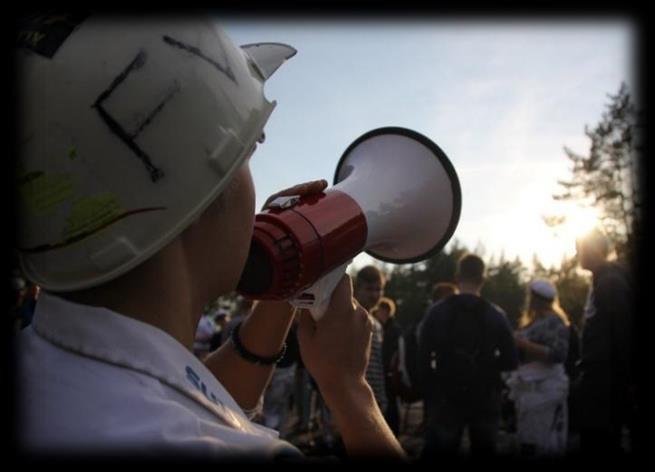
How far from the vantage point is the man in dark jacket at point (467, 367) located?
16.9 ft

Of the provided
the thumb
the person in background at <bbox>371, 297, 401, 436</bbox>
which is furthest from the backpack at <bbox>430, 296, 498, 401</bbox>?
the thumb

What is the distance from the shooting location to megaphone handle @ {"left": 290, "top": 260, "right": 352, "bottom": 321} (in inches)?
67.9

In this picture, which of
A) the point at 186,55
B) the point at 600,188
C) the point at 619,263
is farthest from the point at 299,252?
the point at 600,188

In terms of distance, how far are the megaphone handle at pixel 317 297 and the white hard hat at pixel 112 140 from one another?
0.57 meters

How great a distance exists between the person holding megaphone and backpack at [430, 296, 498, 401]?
12.5 feet

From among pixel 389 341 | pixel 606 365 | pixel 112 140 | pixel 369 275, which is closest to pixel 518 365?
pixel 606 365

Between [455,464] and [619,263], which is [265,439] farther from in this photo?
[619,263]

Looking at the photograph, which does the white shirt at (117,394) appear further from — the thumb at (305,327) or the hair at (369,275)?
the hair at (369,275)

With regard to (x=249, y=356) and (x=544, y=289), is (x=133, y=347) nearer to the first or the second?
(x=249, y=356)

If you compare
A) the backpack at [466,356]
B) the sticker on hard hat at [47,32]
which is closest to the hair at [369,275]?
the backpack at [466,356]

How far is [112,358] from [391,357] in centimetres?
676

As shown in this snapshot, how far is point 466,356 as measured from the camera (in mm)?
5141

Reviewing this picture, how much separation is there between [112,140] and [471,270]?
4.49 meters

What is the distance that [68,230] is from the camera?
1176 mm
